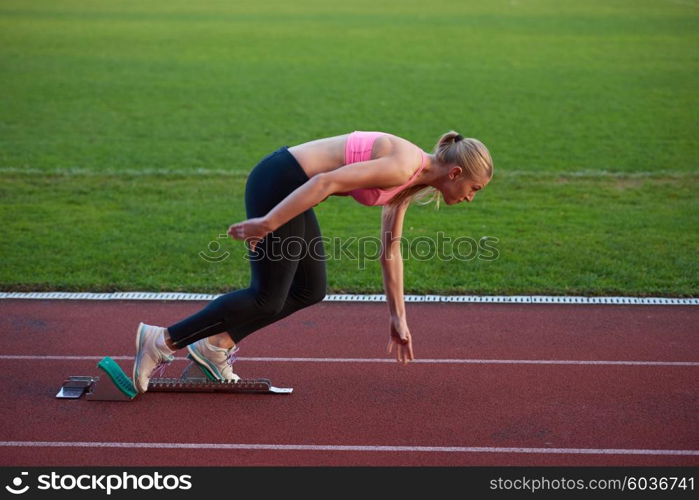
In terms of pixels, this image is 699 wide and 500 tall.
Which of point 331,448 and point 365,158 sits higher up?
point 365,158

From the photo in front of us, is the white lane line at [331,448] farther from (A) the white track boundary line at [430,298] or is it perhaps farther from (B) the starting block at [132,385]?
(A) the white track boundary line at [430,298]

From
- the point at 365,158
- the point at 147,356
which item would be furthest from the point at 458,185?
the point at 147,356

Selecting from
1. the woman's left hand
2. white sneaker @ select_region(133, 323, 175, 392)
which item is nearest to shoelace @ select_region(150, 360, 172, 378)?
white sneaker @ select_region(133, 323, 175, 392)

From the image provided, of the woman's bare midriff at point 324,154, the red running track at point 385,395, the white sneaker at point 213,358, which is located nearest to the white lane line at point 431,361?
the red running track at point 385,395

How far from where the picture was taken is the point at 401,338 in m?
5.31

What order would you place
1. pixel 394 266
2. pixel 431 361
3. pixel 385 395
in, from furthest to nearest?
1. pixel 431 361
2. pixel 385 395
3. pixel 394 266

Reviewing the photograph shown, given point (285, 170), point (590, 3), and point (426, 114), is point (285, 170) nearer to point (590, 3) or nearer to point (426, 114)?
point (426, 114)

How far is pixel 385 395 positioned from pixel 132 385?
1476 millimetres

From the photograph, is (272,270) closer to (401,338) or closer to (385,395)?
(401,338)

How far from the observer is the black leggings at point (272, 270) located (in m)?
5.00

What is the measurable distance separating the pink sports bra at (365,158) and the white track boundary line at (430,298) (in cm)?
268

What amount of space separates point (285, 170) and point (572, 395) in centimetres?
219

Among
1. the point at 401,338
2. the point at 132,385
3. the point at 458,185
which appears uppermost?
the point at 458,185

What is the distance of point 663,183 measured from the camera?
38.2ft
